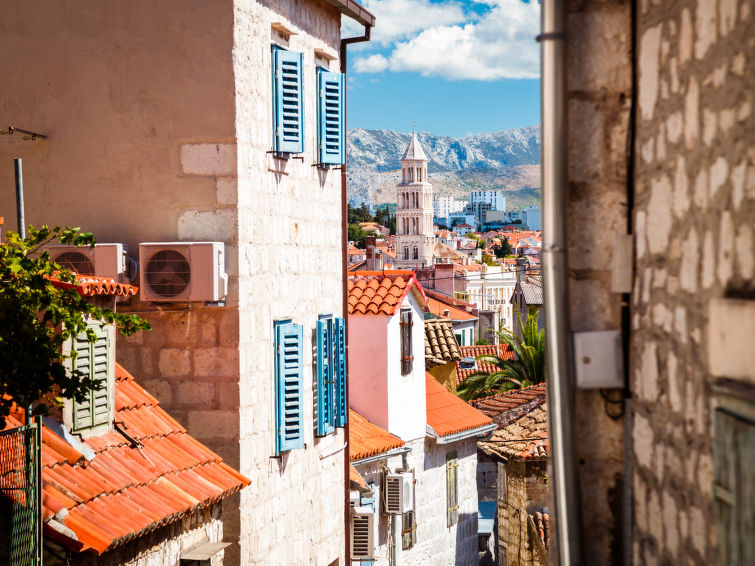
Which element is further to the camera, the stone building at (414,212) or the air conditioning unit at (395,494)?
the stone building at (414,212)

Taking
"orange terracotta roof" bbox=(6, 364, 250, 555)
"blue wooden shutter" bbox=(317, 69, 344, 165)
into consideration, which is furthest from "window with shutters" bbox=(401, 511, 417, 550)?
"orange terracotta roof" bbox=(6, 364, 250, 555)

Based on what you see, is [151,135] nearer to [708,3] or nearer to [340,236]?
[340,236]

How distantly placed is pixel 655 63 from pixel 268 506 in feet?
26.4

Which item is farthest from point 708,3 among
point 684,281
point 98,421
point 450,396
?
point 450,396

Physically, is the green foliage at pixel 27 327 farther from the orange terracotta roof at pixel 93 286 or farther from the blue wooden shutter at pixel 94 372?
the blue wooden shutter at pixel 94 372

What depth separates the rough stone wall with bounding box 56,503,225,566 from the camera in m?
6.71

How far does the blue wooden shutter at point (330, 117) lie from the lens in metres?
12.4

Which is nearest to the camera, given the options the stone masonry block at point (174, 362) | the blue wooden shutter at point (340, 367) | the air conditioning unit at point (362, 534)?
the stone masonry block at point (174, 362)

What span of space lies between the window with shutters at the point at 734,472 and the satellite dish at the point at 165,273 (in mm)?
7539

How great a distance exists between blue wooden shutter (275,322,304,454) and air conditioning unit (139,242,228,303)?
47.2 inches

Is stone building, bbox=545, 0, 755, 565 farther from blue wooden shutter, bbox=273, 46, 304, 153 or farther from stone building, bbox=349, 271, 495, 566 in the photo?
stone building, bbox=349, 271, 495, 566

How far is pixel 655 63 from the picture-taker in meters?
4.16

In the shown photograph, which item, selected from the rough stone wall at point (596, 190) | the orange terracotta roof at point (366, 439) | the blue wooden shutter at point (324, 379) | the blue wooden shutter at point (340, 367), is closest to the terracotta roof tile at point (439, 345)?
the orange terracotta roof at point (366, 439)

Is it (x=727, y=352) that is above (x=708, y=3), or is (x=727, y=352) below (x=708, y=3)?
below
